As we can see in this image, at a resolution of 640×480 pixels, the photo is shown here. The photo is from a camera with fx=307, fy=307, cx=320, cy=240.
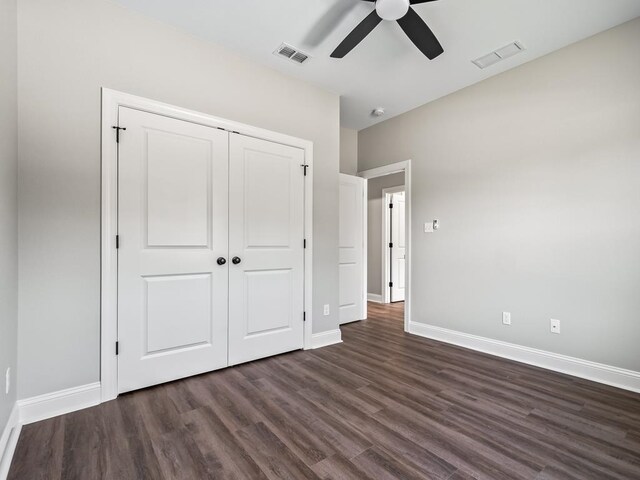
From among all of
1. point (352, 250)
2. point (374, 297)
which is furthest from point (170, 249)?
point (374, 297)

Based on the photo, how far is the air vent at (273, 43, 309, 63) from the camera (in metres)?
2.73

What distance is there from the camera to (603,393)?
2336mm

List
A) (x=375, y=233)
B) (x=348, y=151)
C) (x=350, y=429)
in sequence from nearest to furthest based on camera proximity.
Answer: (x=350, y=429)
(x=348, y=151)
(x=375, y=233)

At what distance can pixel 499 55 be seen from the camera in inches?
112

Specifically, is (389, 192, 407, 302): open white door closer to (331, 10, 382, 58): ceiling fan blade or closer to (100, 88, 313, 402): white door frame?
(331, 10, 382, 58): ceiling fan blade

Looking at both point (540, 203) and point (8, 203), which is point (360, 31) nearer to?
point (540, 203)

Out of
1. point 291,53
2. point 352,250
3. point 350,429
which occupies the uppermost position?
point 291,53

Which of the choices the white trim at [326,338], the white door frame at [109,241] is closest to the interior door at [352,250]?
the white trim at [326,338]

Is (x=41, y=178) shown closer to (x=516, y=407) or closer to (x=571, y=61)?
(x=516, y=407)

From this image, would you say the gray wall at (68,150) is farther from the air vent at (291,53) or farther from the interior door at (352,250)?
the interior door at (352,250)

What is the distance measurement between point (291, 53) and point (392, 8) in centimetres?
114

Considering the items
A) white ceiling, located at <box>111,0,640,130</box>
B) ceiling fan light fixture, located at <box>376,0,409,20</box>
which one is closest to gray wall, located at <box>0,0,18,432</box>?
white ceiling, located at <box>111,0,640,130</box>

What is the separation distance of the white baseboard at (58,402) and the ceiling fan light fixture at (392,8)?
10.3ft

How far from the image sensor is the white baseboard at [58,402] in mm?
1900
